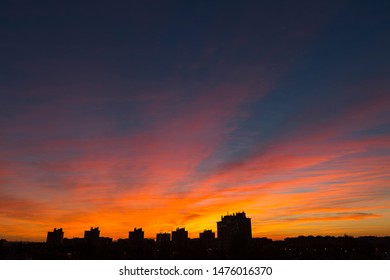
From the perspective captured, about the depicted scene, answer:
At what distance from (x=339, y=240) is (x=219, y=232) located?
8402 centimetres
